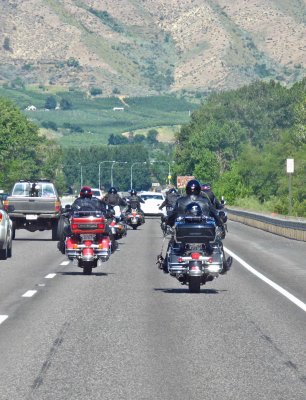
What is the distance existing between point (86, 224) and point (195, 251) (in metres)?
4.18

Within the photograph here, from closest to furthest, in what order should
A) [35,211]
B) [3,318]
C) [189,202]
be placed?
1. [3,318]
2. [189,202]
3. [35,211]

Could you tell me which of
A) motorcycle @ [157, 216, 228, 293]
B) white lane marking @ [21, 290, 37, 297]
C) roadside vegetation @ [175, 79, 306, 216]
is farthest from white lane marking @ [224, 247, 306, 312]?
roadside vegetation @ [175, 79, 306, 216]

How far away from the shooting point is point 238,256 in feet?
111

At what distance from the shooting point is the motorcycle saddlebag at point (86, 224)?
24516mm

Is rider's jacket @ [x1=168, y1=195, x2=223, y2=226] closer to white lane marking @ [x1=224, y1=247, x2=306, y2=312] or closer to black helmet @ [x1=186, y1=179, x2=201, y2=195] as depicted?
black helmet @ [x1=186, y1=179, x2=201, y2=195]

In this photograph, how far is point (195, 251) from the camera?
68.2ft

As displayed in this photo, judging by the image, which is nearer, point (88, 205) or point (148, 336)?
point (148, 336)

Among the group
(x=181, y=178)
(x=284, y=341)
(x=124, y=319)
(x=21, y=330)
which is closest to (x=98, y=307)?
(x=124, y=319)

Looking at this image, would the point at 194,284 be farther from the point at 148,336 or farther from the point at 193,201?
the point at 148,336

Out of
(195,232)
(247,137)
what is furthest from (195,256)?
(247,137)

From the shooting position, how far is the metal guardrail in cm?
4534

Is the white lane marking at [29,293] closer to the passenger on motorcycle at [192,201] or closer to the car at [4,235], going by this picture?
the passenger on motorcycle at [192,201]

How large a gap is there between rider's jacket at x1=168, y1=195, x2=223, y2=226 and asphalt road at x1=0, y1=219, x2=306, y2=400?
3.85 ft

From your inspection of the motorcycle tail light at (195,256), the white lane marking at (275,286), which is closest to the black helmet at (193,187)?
the motorcycle tail light at (195,256)
